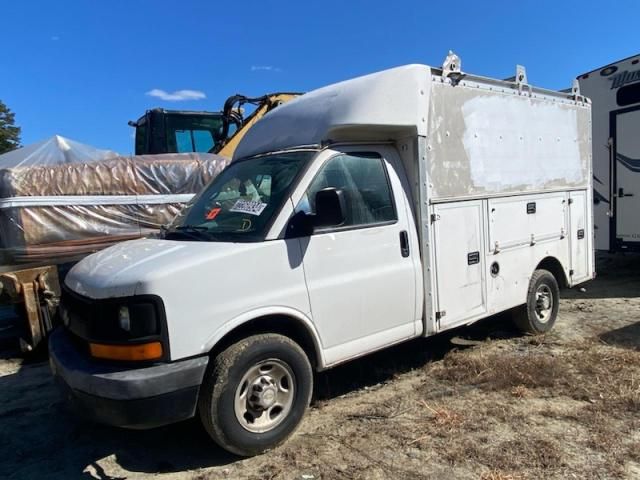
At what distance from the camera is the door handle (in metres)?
4.30

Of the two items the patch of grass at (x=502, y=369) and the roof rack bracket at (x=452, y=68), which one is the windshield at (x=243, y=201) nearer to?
the roof rack bracket at (x=452, y=68)

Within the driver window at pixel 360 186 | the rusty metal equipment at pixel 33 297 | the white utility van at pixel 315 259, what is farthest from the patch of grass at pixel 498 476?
the rusty metal equipment at pixel 33 297

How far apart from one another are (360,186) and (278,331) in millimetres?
1286

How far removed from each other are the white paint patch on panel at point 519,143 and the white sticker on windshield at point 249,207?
214cm

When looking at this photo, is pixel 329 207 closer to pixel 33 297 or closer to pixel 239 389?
pixel 239 389

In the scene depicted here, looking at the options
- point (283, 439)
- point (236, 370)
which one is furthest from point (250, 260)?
point (283, 439)

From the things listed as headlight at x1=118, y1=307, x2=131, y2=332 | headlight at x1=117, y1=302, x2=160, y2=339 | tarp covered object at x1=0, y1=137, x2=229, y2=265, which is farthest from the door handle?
tarp covered object at x1=0, y1=137, x2=229, y2=265

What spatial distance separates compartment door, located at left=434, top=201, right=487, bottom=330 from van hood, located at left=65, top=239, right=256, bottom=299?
190cm

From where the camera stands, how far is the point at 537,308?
5891 mm

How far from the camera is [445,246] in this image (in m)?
4.65

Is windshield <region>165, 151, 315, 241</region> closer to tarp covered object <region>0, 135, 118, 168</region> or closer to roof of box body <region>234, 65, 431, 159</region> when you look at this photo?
roof of box body <region>234, 65, 431, 159</region>

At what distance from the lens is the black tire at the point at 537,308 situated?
5.71 m

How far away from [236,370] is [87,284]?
110cm

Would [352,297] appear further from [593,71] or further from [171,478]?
[593,71]
